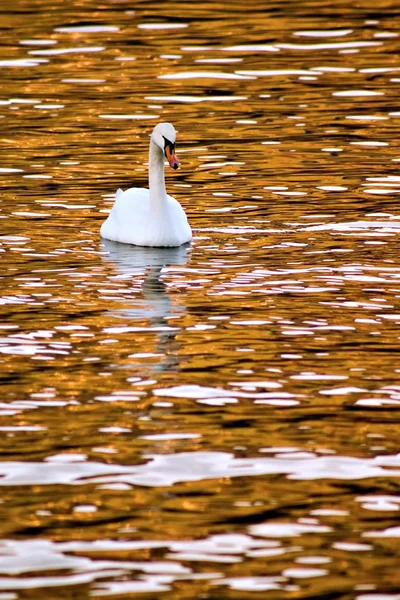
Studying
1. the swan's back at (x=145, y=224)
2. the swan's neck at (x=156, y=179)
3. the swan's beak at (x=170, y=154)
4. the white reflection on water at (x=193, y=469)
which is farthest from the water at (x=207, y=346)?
the swan's beak at (x=170, y=154)

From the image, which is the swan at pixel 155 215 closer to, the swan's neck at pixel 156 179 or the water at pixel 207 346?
the swan's neck at pixel 156 179

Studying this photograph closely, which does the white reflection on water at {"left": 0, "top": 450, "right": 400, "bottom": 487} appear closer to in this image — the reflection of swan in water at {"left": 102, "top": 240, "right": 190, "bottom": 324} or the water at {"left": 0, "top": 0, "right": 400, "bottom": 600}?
the water at {"left": 0, "top": 0, "right": 400, "bottom": 600}

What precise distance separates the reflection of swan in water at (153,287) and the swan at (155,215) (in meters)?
0.11

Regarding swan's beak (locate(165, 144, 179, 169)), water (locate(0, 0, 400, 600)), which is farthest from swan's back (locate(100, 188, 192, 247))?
swan's beak (locate(165, 144, 179, 169))

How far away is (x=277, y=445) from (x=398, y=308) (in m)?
3.79

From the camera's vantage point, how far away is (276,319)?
44.7 feet

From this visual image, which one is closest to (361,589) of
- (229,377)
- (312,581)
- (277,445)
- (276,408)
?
(312,581)

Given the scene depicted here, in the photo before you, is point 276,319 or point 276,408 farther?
point 276,319

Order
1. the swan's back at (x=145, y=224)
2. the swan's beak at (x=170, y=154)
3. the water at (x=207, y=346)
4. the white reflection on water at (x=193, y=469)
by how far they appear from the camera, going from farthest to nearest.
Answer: the swan's back at (x=145, y=224)
the swan's beak at (x=170, y=154)
the white reflection on water at (x=193, y=469)
the water at (x=207, y=346)

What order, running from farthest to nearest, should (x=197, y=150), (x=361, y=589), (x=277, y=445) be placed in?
1. (x=197, y=150)
2. (x=277, y=445)
3. (x=361, y=589)

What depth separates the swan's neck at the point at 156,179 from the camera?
17.9 meters

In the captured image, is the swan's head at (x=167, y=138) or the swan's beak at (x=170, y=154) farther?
the swan's head at (x=167, y=138)

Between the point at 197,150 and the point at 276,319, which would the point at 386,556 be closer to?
the point at 276,319

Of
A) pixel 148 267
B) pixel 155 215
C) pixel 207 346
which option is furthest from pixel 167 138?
pixel 207 346
